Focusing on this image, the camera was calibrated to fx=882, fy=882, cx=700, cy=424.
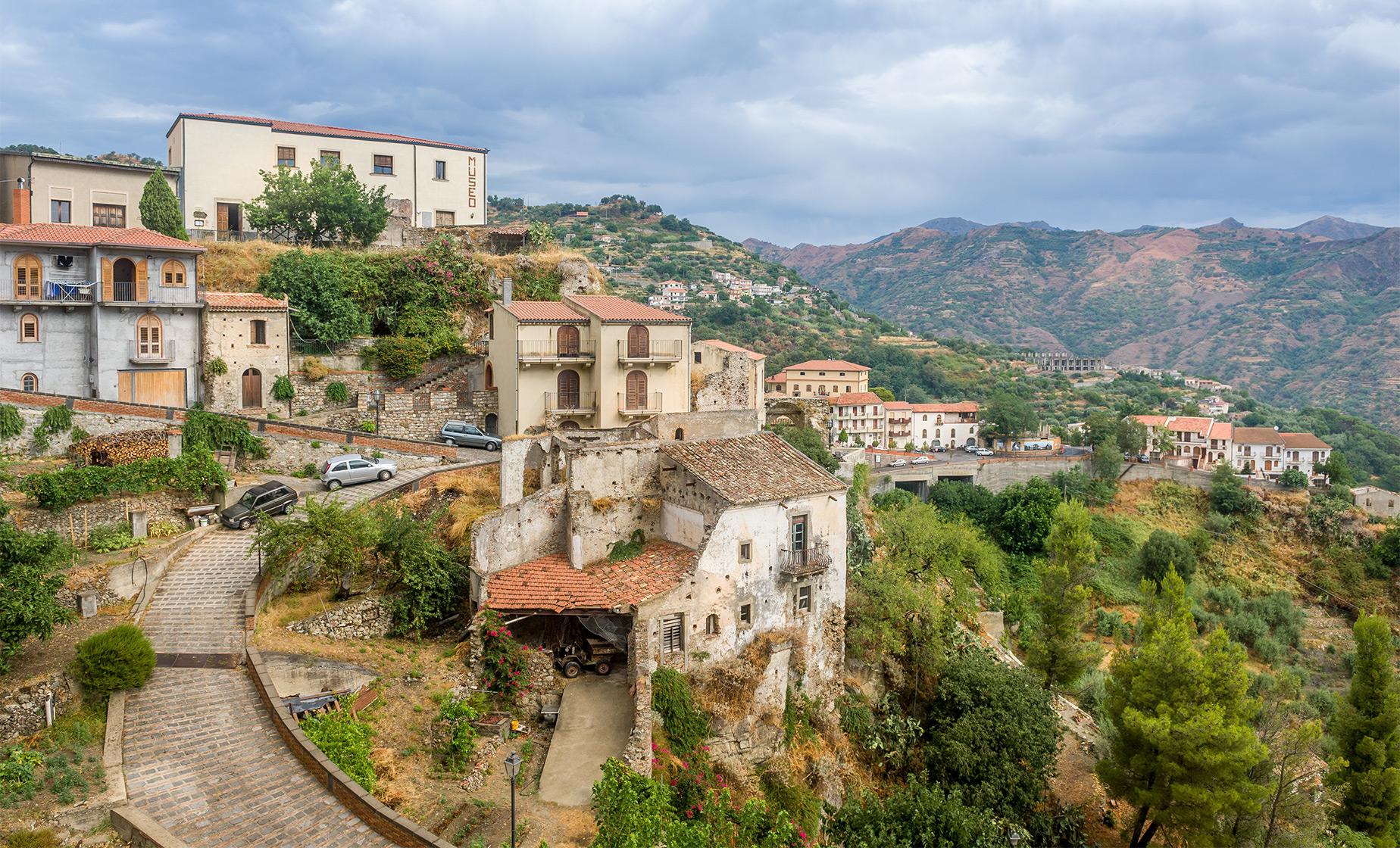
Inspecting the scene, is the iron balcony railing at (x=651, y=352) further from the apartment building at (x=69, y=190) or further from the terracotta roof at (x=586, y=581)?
the apartment building at (x=69, y=190)

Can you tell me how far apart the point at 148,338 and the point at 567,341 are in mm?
17003

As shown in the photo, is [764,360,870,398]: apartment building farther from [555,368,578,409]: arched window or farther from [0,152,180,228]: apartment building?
[0,152,180,228]: apartment building

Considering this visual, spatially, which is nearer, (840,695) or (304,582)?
(304,582)

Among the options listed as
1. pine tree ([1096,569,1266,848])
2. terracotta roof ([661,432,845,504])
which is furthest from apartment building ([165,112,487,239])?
pine tree ([1096,569,1266,848])

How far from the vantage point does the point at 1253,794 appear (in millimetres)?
23453

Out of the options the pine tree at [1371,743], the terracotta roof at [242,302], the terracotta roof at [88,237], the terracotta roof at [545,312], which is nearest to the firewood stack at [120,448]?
the terracotta roof at [242,302]

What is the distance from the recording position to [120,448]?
2909 cm

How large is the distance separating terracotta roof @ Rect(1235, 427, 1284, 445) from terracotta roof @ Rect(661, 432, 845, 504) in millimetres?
83608

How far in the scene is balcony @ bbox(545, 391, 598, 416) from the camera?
38125 mm

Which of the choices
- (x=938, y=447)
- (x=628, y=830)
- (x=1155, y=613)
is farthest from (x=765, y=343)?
(x=628, y=830)

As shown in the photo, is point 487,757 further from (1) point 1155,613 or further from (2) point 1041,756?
(1) point 1155,613

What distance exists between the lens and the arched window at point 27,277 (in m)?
34.0

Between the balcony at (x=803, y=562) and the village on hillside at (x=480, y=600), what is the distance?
4.5 inches

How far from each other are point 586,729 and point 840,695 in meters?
9.31
